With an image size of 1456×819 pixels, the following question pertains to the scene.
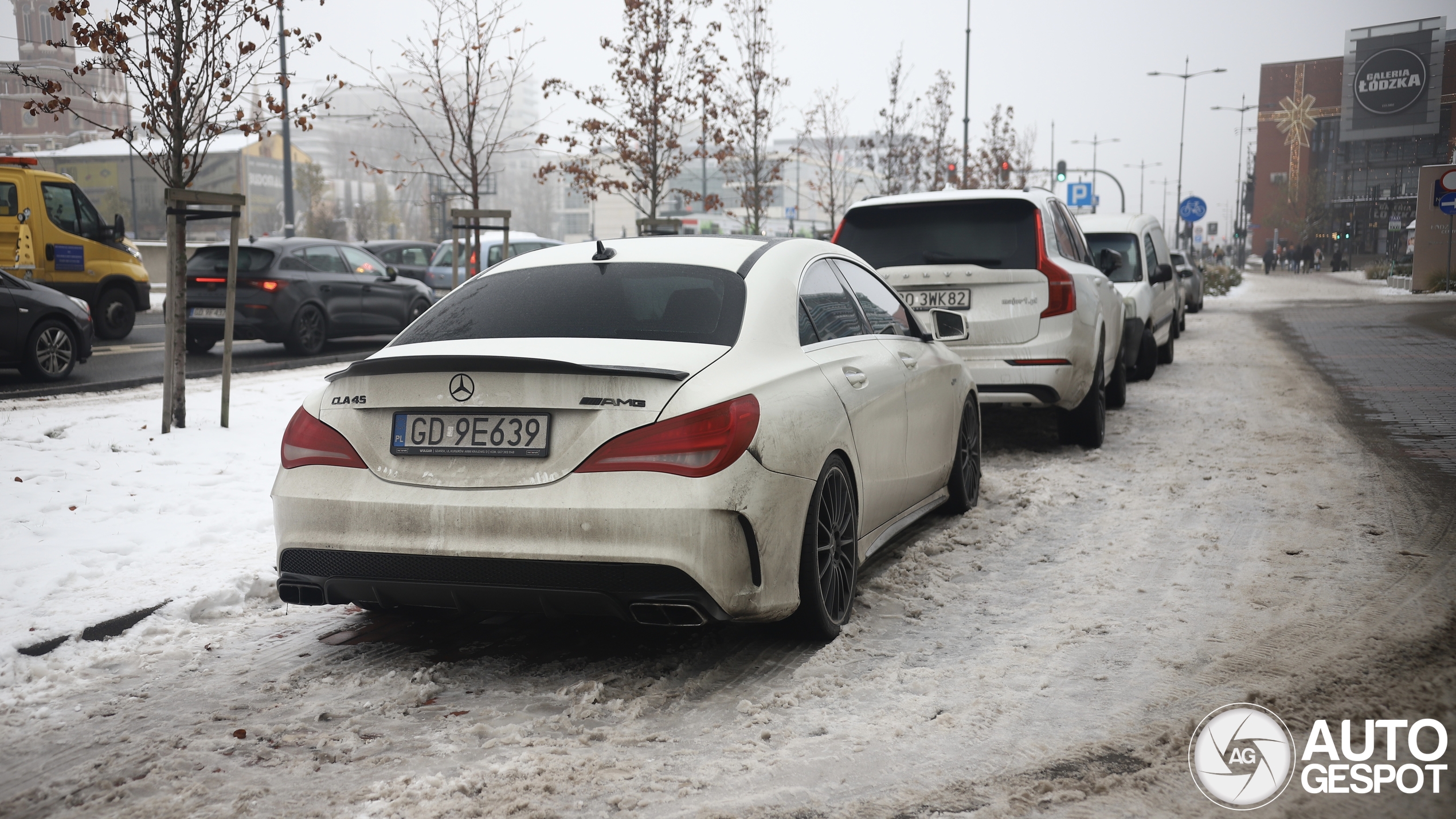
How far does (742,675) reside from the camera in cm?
419

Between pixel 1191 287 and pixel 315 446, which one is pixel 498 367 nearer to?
pixel 315 446

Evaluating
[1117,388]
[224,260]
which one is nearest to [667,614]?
[1117,388]

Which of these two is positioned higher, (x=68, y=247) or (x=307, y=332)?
(x=68, y=247)

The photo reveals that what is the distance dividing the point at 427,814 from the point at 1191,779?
2.01 metres

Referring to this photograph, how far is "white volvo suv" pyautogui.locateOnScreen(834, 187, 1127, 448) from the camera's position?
8211 millimetres

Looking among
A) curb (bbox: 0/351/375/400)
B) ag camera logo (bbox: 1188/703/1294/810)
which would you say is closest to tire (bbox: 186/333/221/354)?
curb (bbox: 0/351/375/400)

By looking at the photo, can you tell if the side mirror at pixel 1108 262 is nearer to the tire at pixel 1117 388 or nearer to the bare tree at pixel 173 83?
the tire at pixel 1117 388

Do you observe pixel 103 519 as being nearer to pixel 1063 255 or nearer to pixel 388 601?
pixel 388 601

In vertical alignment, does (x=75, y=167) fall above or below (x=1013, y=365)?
above

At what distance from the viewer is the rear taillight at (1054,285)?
8.17m

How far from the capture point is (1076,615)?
485 centimetres

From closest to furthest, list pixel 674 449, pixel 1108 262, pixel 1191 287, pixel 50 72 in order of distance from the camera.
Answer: pixel 674 449, pixel 50 72, pixel 1108 262, pixel 1191 287

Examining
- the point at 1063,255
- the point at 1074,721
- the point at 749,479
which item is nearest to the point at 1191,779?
the point at 1074,721

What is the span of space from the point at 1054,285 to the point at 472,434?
532cm
